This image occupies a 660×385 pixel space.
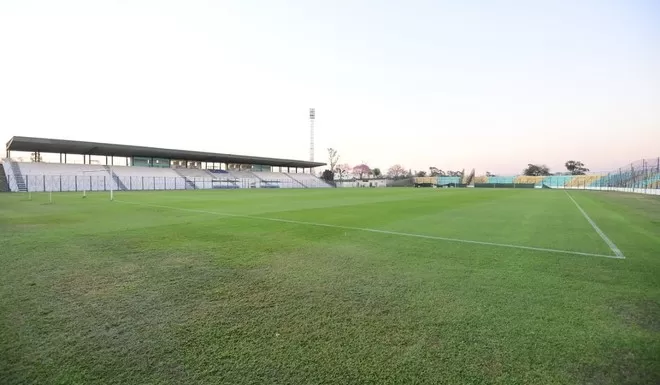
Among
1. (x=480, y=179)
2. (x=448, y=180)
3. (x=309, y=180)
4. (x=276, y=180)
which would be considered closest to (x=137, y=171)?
(x=276, y=180)

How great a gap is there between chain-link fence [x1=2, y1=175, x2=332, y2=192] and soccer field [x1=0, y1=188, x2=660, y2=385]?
4306cm

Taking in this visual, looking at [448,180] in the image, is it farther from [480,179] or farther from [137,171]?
[137,171]

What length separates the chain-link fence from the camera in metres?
41.8

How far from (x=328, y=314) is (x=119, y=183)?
56518mm

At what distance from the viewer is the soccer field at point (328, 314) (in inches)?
92.7

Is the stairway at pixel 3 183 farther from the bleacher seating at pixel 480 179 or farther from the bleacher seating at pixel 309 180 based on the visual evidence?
the bleacher seating at pixel 480 179

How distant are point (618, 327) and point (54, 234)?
10.6 m


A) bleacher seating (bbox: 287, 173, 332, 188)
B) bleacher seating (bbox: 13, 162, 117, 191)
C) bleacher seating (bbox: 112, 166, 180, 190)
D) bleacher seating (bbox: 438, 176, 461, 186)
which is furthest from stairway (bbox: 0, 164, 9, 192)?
bleacher seating (bbox: 438, 176, 461, 186)

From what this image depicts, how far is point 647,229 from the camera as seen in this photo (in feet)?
31.5

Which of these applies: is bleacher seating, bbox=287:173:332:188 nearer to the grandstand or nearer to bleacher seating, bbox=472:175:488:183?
the grandstand

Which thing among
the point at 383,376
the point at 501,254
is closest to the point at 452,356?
the point at 383,376

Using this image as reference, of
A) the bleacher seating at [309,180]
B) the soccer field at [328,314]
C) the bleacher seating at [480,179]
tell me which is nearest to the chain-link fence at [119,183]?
the bleacher seating at [309,180]

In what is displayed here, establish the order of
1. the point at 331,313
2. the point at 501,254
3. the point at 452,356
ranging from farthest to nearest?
the point at 501,254, the point at 331,313, the point at 452,356

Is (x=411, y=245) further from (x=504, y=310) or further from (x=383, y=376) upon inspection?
(x=383, y=376)
